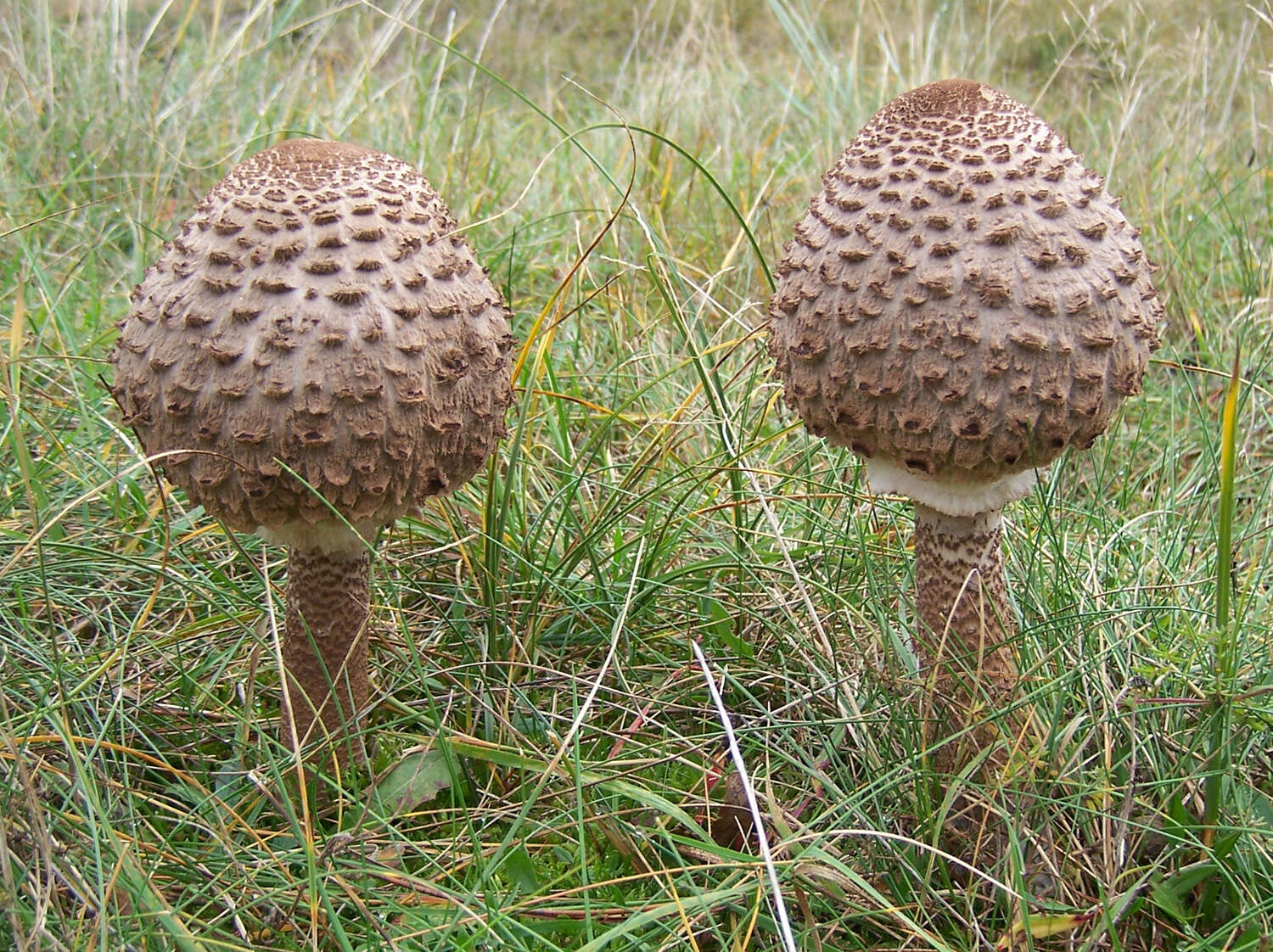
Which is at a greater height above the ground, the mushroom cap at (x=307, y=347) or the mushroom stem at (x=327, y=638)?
the mushroom cap at (x=307, y=347)

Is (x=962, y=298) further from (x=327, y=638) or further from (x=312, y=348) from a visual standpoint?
(x=327, y=638)

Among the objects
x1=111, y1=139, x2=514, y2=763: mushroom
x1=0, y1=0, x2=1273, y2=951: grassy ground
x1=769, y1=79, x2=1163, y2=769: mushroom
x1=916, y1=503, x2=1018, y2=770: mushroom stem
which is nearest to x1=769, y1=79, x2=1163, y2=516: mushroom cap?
x1=769, y1=79, x2=1163, y2=769: mushroom

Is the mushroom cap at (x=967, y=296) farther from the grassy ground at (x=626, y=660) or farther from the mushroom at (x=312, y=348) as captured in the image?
the mushroom at (x=312, y=348)

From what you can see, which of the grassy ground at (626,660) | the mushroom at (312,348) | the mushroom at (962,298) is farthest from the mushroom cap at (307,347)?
the mushroom at (962,298)

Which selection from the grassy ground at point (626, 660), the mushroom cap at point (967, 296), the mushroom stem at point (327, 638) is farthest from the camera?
the mushroom stem at point (327, 638)

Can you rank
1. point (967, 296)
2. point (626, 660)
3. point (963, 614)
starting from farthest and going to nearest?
point (626, 660) < point (963, 614) < point (967, 296)

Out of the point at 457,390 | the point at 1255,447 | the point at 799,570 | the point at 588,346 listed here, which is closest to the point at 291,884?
the point at 457,390

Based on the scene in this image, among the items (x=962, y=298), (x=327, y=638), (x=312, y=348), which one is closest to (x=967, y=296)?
(x=962, y=298)
